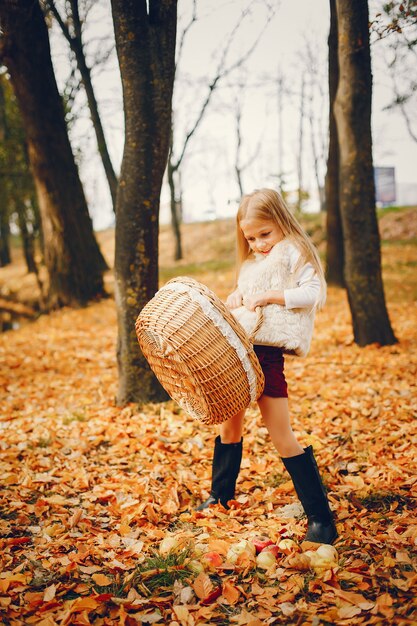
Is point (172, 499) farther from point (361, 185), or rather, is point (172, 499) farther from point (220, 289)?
point (220, 289)

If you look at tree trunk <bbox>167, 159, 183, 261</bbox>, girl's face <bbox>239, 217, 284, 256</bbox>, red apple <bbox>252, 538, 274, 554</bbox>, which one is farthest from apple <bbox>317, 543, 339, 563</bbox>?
tree trunk <bbox>167, 159, 183, 261</bbox>

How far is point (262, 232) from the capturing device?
8.60 ft

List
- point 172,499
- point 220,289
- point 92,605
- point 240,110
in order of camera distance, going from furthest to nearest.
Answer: point 240,110
point 220,289
point 172,499
point 92,605

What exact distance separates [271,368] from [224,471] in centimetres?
88

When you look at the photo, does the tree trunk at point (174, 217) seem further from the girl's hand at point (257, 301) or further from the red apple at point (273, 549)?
the red apple at point (273, 549)

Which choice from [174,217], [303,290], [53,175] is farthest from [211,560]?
[174,217]

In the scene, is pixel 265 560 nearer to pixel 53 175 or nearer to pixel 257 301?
pixel 257 301

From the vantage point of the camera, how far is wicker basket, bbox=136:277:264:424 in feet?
7.25

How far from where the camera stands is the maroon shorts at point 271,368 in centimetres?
256

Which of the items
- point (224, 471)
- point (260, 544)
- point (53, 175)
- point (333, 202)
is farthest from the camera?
point (53, 175)

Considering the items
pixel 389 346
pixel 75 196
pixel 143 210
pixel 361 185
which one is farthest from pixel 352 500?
pixel 75 196

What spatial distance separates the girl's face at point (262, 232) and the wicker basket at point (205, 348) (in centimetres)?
51

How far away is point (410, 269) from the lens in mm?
12344

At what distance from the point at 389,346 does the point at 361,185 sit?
2042 mm
